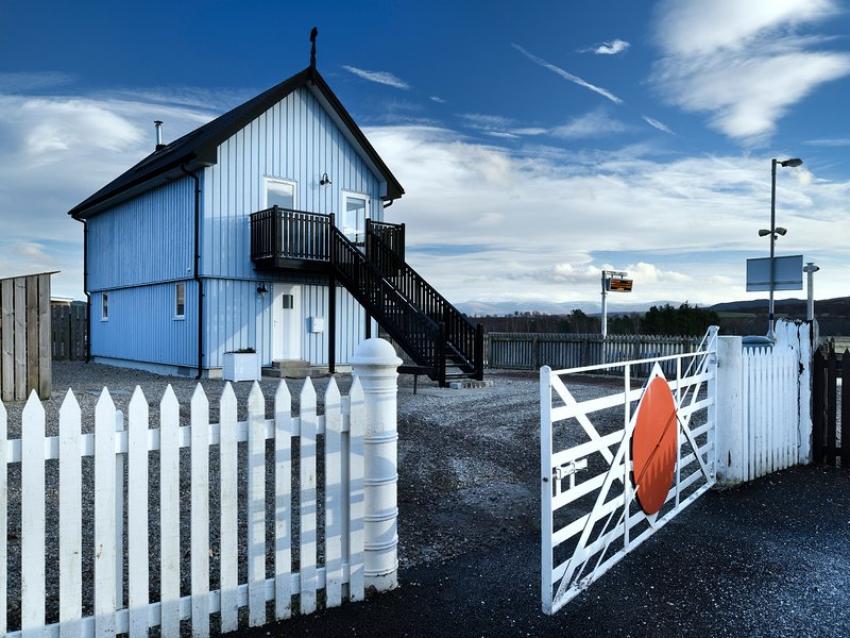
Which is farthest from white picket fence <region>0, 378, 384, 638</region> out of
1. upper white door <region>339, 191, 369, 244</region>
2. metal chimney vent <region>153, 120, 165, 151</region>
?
metal chimney vent <region>153, 120, 165, 151</region>

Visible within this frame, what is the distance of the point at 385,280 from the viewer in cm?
1619

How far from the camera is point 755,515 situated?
5.66 meters

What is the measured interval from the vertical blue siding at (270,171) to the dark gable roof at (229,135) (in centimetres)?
37

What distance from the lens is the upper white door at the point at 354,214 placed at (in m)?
19.6

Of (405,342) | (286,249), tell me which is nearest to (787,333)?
(405,342)

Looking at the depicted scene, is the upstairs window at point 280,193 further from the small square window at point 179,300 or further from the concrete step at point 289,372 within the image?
the concrete step at point 289,372

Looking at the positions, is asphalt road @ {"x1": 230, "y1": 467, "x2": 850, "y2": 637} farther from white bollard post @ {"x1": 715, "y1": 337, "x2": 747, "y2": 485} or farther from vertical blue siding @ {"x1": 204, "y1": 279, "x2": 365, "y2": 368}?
vertical blue siding @ {"x1": 204, "y1": 279, "x2": 365, "y2": 368}

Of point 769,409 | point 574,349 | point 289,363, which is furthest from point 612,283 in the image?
point 769,409

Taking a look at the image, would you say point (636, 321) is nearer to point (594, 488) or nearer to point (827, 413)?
point (827, 413)

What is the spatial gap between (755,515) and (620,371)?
14.2 meters

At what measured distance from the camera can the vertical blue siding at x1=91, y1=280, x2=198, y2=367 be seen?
1750cm

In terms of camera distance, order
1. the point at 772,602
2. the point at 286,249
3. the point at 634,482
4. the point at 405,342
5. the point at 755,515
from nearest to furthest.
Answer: the point at 772,602 → the point at 634,482 → the point at 755,515 → the point at 405,342 → the point at 286,249

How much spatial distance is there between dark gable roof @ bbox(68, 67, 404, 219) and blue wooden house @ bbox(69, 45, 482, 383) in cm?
4

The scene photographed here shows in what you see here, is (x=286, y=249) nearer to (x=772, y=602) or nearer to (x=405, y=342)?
(x=405, y=342)
